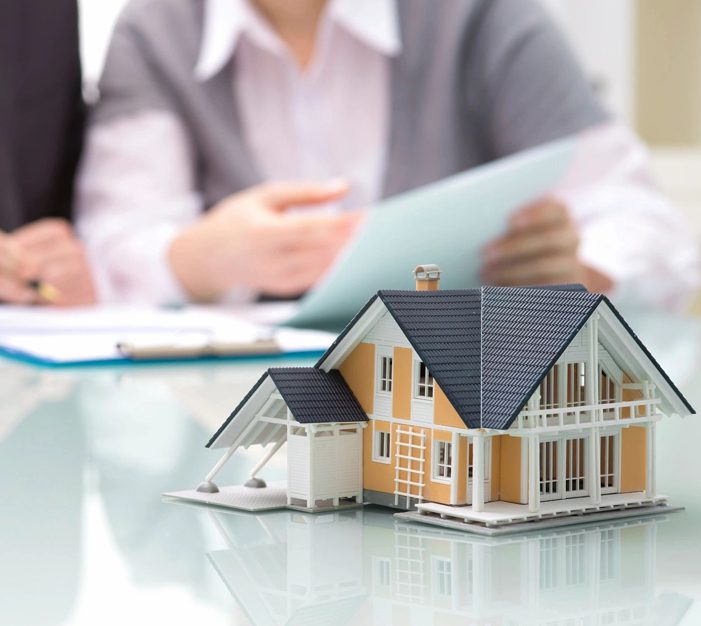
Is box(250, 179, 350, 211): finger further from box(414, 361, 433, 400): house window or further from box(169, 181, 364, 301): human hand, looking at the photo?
box(414, 361, 433, 400): house window

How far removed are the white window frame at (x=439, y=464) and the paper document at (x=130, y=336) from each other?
0.46 metres

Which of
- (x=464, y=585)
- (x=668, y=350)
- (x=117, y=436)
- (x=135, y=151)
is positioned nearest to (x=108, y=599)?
(x=464, y=585)

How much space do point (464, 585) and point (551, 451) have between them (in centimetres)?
11

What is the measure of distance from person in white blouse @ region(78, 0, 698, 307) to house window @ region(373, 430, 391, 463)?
0.98m

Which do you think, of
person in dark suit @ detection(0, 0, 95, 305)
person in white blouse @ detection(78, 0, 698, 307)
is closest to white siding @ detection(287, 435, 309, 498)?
person in white blouse @ detection(78, 0, 698, 307)

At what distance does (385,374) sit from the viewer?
1.64 feet

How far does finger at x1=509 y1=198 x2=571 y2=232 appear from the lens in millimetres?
1268

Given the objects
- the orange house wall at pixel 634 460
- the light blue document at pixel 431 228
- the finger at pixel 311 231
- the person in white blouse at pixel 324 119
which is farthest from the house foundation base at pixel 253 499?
the person in white blouse at pixel 324 119

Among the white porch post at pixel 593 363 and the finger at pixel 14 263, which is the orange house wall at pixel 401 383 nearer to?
the white porch post at pixel 593 363

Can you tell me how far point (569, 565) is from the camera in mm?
403

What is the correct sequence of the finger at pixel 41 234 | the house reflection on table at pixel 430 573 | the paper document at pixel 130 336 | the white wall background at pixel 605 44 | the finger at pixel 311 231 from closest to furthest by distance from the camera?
the house reflection on table at pixel 430 573
the paper document at pixel 130 336
the finger at pixel 311 231
the finger at pixel 41 234
the white wall background at pixel 605 44

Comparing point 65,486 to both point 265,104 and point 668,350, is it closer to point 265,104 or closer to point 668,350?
point 668,350

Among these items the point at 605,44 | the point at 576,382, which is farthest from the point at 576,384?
the point at 605,44

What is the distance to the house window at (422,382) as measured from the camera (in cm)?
48
